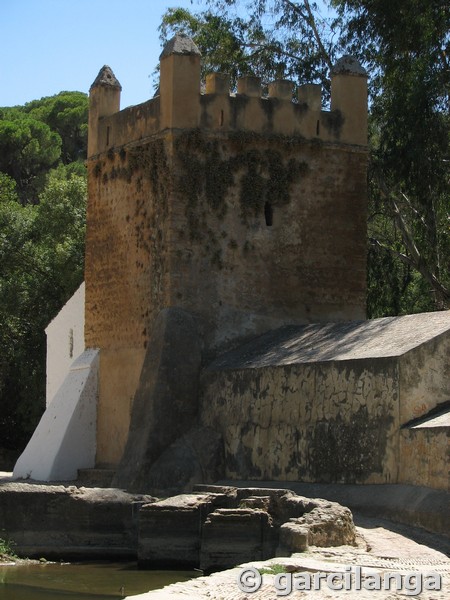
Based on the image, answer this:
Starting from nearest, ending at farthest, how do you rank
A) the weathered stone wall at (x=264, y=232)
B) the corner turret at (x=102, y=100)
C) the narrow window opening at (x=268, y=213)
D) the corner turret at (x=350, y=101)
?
the weathered stone wall at (x=264, y=232) < the narrow window opening at (x=268, y=213) < the corner turret at (x=350, y=101) < the corner turret at (x=102, y=100)

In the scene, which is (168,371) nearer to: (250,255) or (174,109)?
(250,255)

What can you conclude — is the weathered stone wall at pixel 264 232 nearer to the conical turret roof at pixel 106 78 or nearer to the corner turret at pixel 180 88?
the corner turret at pixel 180 88

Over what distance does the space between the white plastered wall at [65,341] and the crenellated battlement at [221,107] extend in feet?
12.7

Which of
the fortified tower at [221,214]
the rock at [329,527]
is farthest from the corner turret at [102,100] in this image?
the rock at [329,527]

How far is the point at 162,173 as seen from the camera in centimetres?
2070

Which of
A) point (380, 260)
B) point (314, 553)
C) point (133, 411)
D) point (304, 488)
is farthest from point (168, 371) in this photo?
point (380, 260)

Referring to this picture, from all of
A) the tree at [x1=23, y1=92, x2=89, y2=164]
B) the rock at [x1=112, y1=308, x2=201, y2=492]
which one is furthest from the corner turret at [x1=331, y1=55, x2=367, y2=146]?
the tree at [x1=23, y1=92, x2=89, y2=164]

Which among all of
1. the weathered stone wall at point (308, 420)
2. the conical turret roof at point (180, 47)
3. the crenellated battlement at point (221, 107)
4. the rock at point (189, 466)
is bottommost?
the rock at point (189, 466)

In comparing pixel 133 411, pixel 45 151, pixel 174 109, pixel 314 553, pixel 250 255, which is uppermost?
pixel 45 151

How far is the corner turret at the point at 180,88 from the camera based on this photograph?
67.5ft

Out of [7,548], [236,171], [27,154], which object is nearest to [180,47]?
[236,171]

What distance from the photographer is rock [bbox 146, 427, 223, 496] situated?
18.9m

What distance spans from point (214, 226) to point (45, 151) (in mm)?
35509

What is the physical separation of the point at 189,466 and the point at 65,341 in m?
7.70
